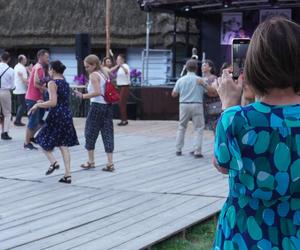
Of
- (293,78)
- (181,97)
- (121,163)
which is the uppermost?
(293,78)

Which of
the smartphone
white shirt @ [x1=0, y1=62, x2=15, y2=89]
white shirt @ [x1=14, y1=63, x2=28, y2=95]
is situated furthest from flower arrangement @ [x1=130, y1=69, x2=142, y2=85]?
the smartphone

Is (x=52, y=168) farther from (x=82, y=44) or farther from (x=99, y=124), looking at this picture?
(x=82, y=44)

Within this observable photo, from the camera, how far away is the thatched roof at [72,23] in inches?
924

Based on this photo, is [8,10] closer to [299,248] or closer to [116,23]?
[116,23]

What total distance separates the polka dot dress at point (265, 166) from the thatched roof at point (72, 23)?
20231 millimetres

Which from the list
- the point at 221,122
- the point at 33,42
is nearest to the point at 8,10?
the point at 33,42

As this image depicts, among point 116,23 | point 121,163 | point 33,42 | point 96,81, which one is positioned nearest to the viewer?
point 96,81

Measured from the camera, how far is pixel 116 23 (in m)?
24.5

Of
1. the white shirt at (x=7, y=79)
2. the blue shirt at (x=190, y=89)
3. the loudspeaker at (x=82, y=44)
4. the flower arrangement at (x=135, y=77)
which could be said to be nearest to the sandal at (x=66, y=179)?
the blue shirt at (x=190, y=89)

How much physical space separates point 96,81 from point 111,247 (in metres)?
3.96

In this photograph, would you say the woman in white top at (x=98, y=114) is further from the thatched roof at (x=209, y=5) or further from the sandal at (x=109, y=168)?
the thatched roof at (x=209, y=5)

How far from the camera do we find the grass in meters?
5.65

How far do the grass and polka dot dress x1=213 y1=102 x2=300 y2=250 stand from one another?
3077mm

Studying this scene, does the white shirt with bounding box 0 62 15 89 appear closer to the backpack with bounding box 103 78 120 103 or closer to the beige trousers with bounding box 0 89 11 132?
the beige trousers with bounding box 0 89 11 132
